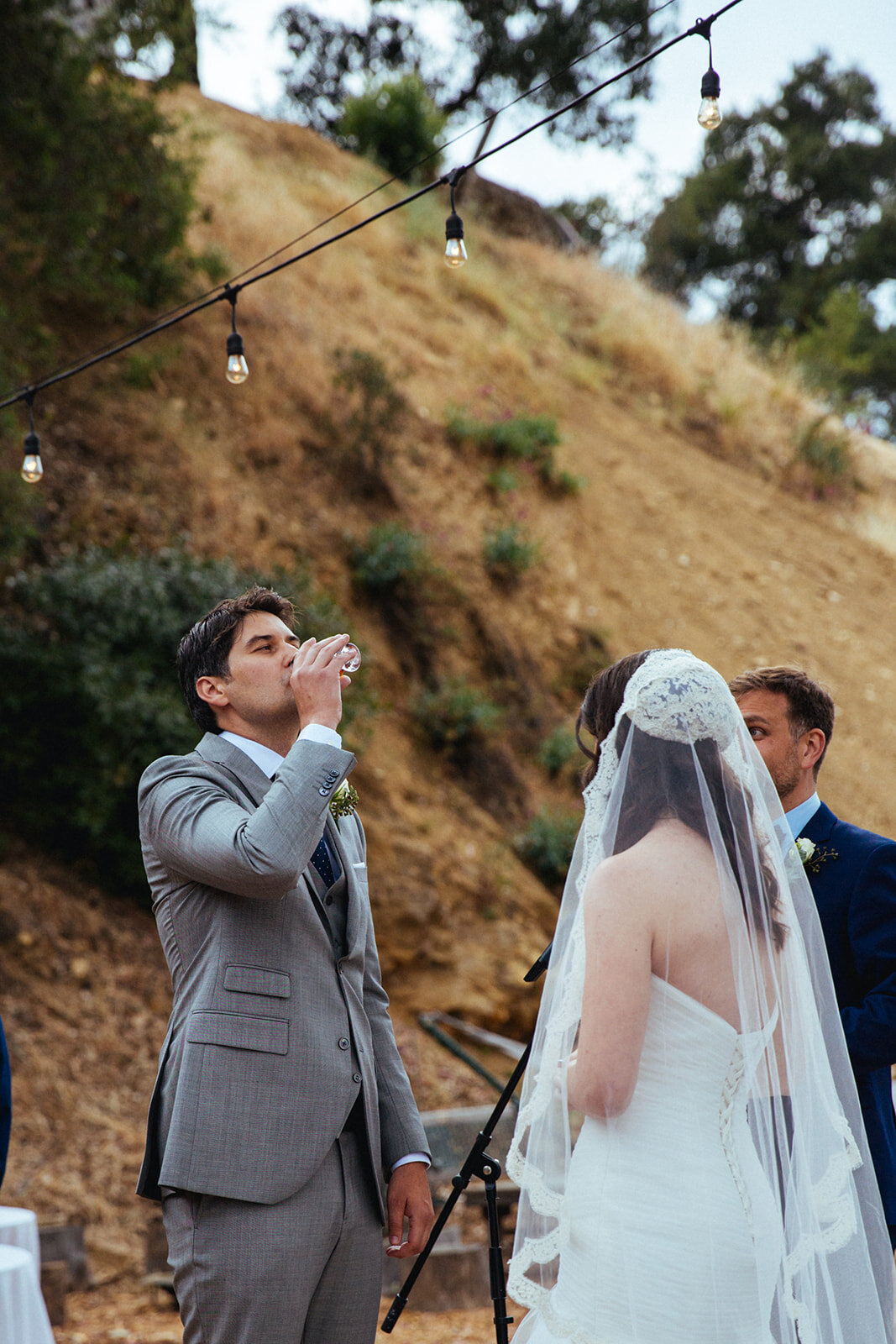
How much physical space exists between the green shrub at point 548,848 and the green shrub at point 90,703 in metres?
3.15

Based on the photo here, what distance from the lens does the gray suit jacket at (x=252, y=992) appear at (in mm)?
2326

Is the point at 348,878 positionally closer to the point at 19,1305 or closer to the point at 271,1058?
the point at 271,1058

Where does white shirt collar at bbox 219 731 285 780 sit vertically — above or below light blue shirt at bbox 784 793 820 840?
above

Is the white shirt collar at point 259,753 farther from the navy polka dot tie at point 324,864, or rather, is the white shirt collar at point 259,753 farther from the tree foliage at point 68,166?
Answer: the tree foliage at point 68,166

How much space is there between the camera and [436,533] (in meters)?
11.5

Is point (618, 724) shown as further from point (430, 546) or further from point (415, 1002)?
point (430, 546)

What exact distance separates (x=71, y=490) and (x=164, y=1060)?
7746 millimetres

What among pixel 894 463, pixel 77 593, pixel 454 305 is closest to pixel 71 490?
pixel 77 593

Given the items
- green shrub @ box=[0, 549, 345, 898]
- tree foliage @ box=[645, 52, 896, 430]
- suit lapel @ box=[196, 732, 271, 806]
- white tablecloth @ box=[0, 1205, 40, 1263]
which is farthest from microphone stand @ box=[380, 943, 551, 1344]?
tree foliage @ box=[645, 52, 896, 430]

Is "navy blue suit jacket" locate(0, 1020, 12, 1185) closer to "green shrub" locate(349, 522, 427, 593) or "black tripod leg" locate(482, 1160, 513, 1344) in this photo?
"black tripod leg" locate(482, 1160, 513, 1344)

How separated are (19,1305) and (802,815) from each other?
2.52 m

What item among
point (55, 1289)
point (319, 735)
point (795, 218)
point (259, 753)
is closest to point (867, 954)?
point (319, 735)

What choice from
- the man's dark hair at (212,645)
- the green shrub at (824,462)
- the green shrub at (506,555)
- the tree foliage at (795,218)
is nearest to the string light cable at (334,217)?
the man's dark hair at (212,645)

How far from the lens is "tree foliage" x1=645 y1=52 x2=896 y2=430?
2544cm
